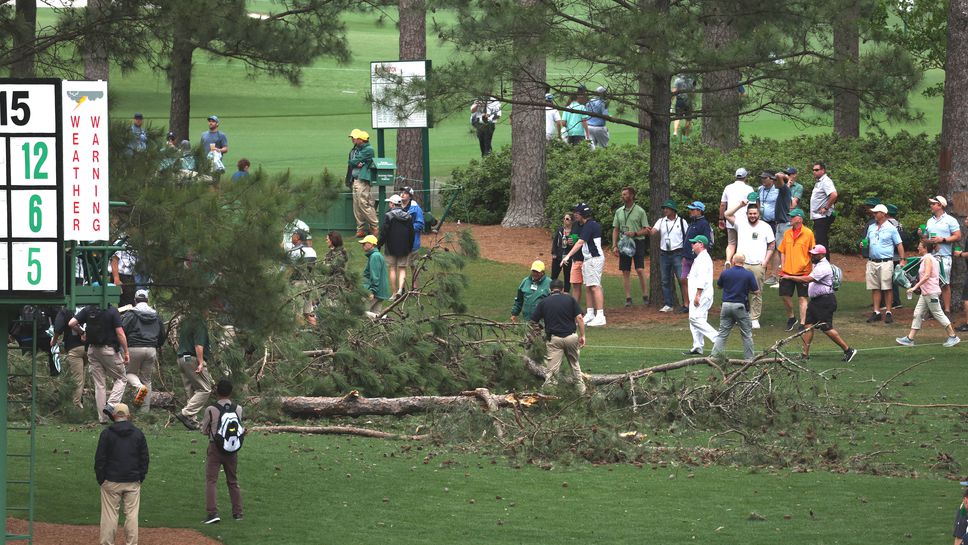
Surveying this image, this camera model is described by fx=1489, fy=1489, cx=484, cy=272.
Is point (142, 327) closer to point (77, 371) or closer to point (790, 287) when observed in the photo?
point (77, 371)

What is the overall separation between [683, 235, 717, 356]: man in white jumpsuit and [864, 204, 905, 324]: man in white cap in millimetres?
3284

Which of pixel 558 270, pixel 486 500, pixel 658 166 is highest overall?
pixel 658 166

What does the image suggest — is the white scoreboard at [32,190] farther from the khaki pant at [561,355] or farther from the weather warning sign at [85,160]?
the khaki pant at [561,355]

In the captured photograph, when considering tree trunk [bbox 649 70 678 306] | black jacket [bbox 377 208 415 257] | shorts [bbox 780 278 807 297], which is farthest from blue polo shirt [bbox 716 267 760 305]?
black jacket [bbox 377 208 415 257]

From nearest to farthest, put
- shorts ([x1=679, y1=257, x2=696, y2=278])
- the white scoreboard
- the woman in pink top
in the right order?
1. the white scoreboard
2. the woman in pink top
3. shorts ([x1=679, y1=257, x2=696, y2=278])

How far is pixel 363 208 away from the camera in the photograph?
95.1ft

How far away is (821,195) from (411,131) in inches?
367

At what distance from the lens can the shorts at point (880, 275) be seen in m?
23.2

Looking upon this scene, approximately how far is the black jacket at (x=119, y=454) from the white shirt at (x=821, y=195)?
17.1m

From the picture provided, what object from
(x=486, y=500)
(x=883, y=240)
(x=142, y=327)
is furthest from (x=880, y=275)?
(x=142, y=327)

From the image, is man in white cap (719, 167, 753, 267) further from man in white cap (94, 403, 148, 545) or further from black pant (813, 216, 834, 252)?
man in white cap (94, 403, 148, 545)

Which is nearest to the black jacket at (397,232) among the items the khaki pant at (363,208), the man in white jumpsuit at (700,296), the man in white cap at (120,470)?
the khaki pant at (363,208)

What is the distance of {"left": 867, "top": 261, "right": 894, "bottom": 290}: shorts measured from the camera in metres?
23.2

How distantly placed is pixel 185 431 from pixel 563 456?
183 inches
